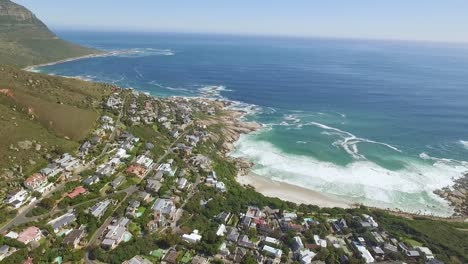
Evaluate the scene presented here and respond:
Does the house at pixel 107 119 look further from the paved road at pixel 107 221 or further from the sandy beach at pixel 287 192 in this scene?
the sandy beach at pixel 287 192

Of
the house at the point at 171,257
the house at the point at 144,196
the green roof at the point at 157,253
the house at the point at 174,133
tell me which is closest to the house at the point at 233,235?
the house at the point at 171,257

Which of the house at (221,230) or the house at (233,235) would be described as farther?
the house at (221,230)

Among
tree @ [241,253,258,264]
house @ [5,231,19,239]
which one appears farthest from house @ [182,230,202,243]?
house @ [5,231,19,239]

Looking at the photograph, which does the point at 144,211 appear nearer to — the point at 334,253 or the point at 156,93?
the point at 334,253

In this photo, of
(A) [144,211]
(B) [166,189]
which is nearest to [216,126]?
(B) [166,189]

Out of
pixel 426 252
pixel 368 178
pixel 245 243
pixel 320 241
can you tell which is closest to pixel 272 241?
pixel 245 243

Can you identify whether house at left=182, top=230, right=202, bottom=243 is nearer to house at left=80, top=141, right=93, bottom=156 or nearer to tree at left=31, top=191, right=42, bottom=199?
tree at left=31, top=191, right=42, bottom=199
